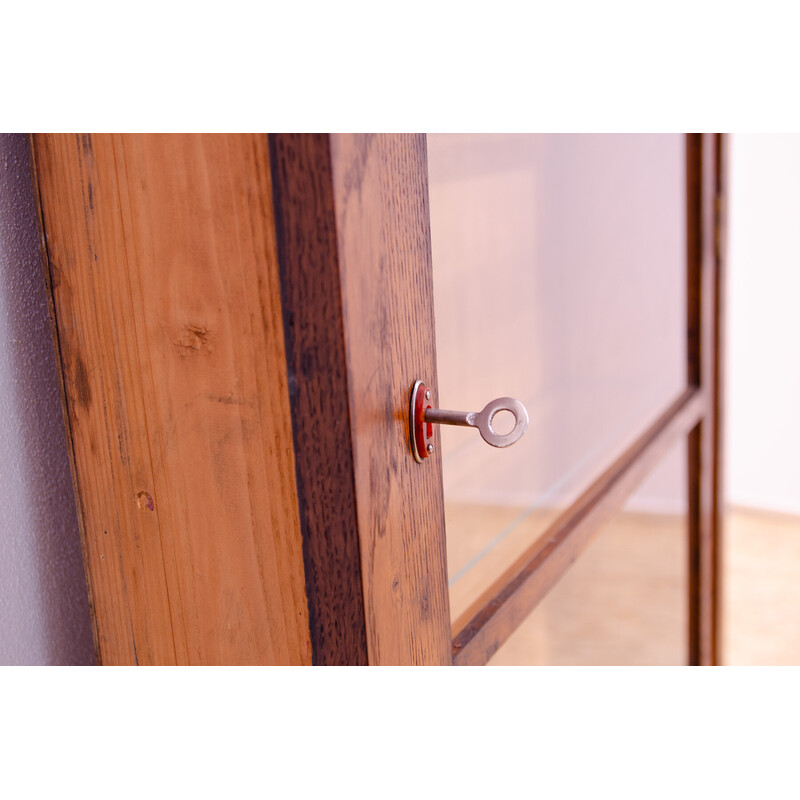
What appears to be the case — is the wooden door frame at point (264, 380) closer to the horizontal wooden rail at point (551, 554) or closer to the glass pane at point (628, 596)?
the horizontal wooden rail at point (551, 554)

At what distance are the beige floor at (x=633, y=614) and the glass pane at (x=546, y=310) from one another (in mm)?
49

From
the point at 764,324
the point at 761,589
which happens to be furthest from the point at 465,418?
the point at 764,324

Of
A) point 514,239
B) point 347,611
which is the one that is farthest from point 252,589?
point 514,239

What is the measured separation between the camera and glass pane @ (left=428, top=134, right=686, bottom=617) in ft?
1.97

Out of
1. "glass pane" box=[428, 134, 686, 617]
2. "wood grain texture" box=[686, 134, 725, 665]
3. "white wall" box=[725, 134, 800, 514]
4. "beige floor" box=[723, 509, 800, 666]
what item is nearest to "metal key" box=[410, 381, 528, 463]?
"glass pane" box=[428, 134, 686, 617]

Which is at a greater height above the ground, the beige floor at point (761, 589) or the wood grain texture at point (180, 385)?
the wood grain texture at point (180, 385)

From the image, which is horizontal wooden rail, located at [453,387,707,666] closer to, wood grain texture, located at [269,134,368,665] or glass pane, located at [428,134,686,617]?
glass pane, located at [428,134,686,617]

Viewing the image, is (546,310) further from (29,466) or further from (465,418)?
(29,466)

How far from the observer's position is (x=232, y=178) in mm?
370

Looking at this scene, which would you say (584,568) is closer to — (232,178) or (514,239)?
(514,239)

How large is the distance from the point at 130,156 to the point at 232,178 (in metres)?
0.07

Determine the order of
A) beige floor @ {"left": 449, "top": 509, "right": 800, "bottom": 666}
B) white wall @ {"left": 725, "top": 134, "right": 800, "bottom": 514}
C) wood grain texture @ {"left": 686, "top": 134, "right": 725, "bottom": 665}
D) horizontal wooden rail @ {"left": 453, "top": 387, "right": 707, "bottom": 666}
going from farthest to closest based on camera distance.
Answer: white wall @ {"left": 725, "top": 134, "right": 800, "bottom": 514}
wood grain texture @ {"left": 686, "top": 134, "right": 725, "bottom": 665}
beige floor @ {"left": 449, "top": 509, "right": 800, "bottom": 666}
horizontal wooden rail @ {"left": 453, "top": 387, "right": 707, "bottom": 666}

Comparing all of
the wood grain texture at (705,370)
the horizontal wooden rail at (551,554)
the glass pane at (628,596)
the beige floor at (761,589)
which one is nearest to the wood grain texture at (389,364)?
the horizontal wooden rail at (551,554)

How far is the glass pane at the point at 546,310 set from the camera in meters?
0.60
